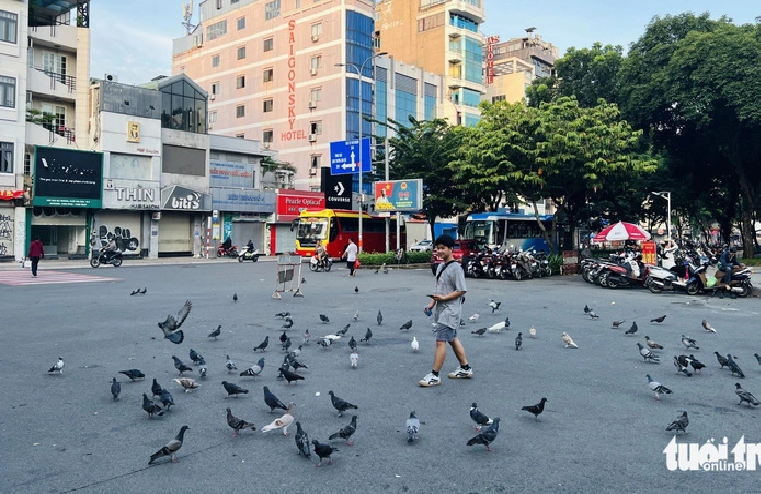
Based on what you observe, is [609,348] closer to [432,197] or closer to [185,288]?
[185,288]

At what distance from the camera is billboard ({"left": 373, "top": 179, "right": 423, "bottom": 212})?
99.3 feet

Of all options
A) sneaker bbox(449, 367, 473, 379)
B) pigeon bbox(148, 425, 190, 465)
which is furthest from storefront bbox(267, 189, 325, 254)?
pigeon bbox(148, 425, 190, 465)

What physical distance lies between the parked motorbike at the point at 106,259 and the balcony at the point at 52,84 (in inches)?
456

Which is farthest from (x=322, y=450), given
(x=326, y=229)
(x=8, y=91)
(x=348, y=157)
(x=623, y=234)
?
(x=8, y=91)

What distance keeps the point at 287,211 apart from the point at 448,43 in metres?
28.3

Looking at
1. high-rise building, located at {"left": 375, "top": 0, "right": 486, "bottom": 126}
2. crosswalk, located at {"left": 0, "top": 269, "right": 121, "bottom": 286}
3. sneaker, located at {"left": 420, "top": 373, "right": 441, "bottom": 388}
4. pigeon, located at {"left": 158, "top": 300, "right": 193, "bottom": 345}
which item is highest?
high-rise building, located at {"left": 375, "top": 0, "right": 486, "bottom": 126}

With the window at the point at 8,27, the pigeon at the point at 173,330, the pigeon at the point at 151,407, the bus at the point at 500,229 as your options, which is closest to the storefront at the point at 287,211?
the bus at the point at 500,229

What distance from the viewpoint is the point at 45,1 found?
34531 mm

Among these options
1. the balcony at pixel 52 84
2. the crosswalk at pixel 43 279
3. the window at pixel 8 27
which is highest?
the window at pixel 8 27

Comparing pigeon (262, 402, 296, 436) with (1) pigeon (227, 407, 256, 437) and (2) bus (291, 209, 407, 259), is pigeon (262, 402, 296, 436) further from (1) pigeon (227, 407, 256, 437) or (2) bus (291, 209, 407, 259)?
(2) bus (291, 209, 407, 259)

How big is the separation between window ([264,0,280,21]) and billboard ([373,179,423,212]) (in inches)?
1271

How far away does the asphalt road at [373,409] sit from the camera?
421 cm

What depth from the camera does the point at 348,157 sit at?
106 ft

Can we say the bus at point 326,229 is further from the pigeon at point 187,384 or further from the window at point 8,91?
the pigeon at point 187,384
